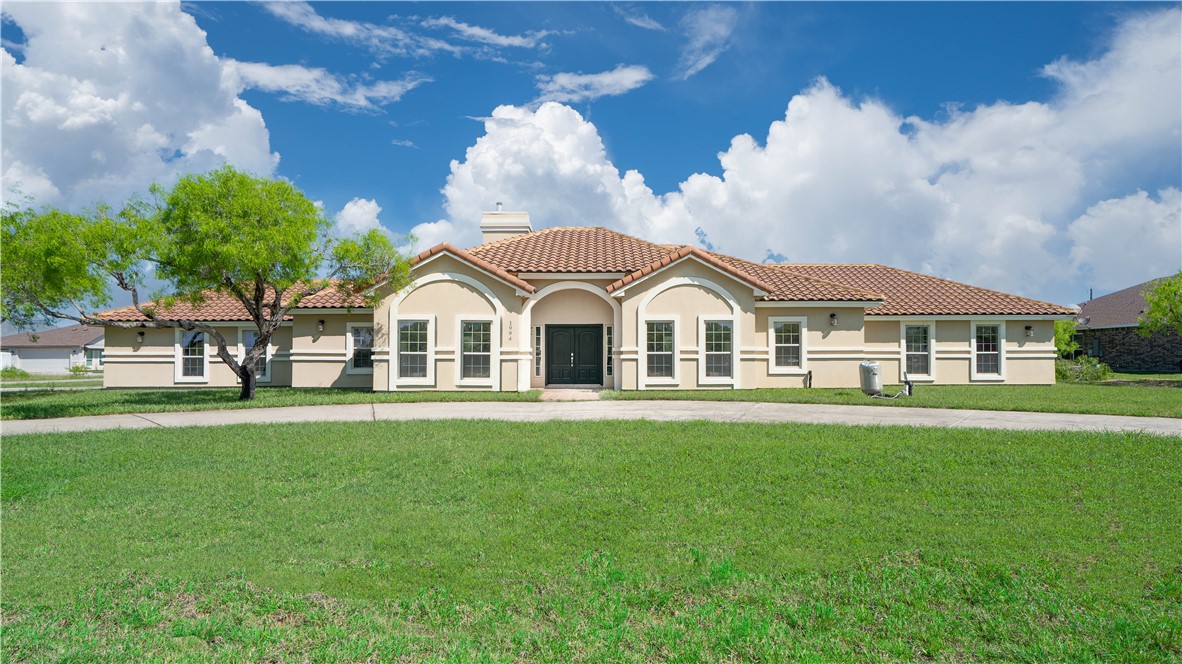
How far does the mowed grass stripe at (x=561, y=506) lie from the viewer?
636 centimetres

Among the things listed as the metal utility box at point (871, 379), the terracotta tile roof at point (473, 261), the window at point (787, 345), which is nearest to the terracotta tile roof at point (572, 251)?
the terracotta tile roof at point (473, 261)

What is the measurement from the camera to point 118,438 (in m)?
12.3

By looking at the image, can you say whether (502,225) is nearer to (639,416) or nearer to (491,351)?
(491,351)

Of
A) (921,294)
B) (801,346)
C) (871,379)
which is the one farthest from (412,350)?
(921,294)

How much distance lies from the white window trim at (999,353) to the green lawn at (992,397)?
154 cm

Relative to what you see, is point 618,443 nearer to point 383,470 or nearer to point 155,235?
point 383,470

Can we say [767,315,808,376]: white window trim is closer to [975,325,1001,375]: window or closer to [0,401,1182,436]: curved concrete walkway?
[0,401,1182,436]: curved concrete walkway

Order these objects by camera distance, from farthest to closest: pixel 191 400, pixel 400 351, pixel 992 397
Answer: pixel 400 351 < pixel 191 400 < pixel 992 397

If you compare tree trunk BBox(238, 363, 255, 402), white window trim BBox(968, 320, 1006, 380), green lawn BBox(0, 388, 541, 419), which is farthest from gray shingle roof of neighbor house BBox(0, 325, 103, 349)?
white window trim BBox(968, 320, 1006, 380)

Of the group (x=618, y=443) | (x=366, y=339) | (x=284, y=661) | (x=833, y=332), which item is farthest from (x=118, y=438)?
(x=833, y=332)

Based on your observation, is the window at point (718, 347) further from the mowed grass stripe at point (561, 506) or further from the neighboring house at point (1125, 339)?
the neighboring house at point (1125, 339)

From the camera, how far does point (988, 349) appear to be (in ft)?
81.8

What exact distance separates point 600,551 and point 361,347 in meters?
19.2

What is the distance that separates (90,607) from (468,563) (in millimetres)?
3084
